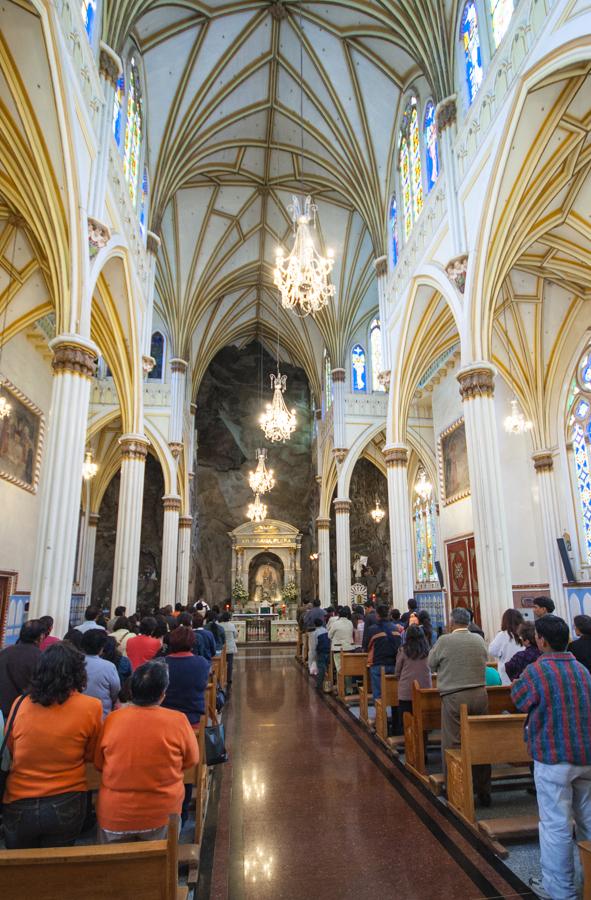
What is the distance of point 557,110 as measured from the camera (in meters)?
9.02

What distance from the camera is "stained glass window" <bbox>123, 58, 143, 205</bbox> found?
12.8 metres

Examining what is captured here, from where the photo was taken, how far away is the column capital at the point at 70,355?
9094 millimetres

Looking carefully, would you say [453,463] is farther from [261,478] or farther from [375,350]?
[261,478]

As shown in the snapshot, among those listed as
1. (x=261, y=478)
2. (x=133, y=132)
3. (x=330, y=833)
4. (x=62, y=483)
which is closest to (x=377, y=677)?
(x=330, y=833)

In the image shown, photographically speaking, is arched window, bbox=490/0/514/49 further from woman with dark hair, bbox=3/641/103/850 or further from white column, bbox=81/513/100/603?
white column, bbox=81/513/100/603

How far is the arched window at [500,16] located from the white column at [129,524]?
11.0 metres

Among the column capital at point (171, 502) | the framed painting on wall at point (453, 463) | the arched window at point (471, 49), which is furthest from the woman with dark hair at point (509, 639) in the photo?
the column capital at point (171, 502)

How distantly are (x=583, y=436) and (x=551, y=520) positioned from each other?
2.37 metres

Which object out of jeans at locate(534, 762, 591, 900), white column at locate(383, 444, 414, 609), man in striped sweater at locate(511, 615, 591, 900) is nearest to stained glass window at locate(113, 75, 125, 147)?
white column at locate(383, 444, 414, 609)

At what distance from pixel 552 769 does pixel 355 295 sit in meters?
19.1

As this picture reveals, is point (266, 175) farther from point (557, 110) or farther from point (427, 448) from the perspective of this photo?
point (557, 110)

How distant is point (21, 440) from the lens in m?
15.1

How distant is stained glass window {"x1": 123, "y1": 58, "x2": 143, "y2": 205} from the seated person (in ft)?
40.0

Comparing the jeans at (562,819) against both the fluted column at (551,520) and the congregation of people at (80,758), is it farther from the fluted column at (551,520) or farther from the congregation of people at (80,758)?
the fluted column at (551,520)
